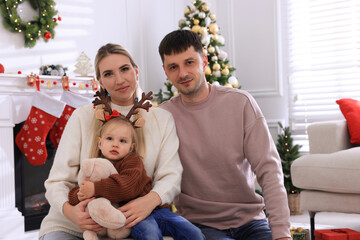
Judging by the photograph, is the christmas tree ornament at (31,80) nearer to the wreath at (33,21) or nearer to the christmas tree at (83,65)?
the wreath at (33,21)

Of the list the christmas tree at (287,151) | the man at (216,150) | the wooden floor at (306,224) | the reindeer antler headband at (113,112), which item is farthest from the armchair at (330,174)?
the reindeer antler headband at (113,112)

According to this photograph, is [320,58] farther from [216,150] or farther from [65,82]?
[216,150]

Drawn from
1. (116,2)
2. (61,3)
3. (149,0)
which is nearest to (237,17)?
(149,0)

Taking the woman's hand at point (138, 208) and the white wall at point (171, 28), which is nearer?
the woman's hand at point (138, 208)

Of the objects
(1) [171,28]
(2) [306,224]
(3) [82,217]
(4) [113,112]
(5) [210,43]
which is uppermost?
(1) [171,28]

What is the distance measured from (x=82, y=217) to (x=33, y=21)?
109 inches

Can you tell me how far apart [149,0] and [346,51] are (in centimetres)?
221

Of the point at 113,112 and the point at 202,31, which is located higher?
the point at 202,31

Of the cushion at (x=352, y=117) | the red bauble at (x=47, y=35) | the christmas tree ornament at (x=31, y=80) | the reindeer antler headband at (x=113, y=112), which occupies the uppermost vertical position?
the red bauble at (x=47, y=35)

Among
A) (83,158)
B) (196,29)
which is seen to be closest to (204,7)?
(196,29)

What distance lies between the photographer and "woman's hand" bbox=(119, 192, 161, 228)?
143 centimetres

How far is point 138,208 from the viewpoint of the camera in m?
1.46

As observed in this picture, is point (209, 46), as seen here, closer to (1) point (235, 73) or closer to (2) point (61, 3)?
(1) point (235, 73)

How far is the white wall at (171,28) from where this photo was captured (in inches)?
167
